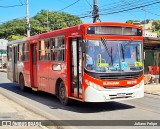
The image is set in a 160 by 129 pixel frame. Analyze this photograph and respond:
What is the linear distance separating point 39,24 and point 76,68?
82105mm

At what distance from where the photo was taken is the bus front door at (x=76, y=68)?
1275 cm

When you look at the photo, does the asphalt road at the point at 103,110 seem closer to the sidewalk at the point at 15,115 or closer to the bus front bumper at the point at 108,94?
the bus front bumper at the point at 108,94

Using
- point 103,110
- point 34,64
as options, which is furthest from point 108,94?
point 34,64

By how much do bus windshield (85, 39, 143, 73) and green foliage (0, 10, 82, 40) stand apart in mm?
71647

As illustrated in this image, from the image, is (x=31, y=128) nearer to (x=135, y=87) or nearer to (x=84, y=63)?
(x=84, y=63)

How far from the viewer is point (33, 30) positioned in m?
88.7

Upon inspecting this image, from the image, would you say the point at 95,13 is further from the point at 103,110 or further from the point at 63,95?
the point at 103,110

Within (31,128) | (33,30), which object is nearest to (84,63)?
(31,128)

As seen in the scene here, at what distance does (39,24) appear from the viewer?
3693 inches

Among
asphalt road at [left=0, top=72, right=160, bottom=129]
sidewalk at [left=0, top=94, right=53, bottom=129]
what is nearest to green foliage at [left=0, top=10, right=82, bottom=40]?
asphalt road at [left=0, top=72, right=160, bottom=129]

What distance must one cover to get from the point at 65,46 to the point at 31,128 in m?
5.01

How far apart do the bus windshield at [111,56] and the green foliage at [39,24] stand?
7165 cm

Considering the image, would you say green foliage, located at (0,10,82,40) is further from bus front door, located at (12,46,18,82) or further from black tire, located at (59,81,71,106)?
black tire, located at (59,81,71,106)

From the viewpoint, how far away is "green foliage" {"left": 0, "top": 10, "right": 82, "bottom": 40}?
88.7 metres
